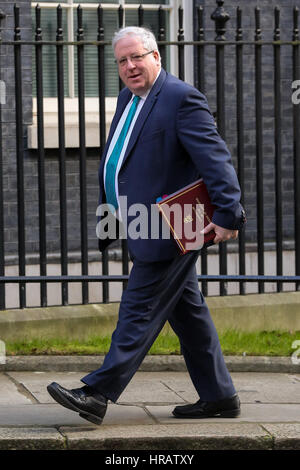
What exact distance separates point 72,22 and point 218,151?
14.3 ft

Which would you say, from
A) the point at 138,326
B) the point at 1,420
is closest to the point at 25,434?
the point at 1,420

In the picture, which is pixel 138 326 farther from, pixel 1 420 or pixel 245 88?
pixel 245 88

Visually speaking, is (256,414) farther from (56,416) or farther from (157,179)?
(157,179)

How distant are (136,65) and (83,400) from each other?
61.9 inches

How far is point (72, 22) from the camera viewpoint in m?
9.65

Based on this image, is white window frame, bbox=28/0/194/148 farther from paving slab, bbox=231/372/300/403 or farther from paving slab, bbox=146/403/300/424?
paving slab, bbox=146/403/300/424

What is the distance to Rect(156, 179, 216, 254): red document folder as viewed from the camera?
5598 mm

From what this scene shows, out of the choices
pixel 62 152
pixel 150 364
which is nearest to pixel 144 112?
pixel 150 364

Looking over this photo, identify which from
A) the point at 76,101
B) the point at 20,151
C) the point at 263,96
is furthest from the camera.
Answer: the point at 263,96

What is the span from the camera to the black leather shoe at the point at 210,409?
605 cm

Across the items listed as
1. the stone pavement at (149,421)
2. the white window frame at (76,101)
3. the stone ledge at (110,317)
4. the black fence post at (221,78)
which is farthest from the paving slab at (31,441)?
the white window frame at (76,101)

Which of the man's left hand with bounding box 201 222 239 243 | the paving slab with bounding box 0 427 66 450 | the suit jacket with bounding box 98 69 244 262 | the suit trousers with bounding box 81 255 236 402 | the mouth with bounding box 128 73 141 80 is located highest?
the mouth with bounding box 128 73 141 80

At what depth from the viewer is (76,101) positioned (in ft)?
31.4

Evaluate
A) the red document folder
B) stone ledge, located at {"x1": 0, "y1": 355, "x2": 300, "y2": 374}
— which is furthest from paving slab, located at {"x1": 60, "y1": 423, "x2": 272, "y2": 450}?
stone ledge, located at {"x1": 0, "y1": 355, "x2": 300, "y2": 374}
